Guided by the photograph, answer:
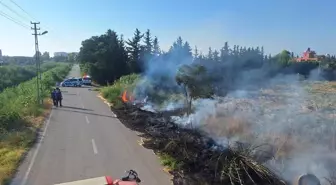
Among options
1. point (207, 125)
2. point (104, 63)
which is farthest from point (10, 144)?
point (104, 63)

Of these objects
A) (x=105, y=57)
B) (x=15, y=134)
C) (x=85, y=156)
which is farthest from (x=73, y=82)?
(x=85, y=156)

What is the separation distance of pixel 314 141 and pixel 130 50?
43.7 m

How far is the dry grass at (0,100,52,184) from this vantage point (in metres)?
10.8

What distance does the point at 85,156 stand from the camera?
502 inches

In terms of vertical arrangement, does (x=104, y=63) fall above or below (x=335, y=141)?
above

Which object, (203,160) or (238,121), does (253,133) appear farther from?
(203,160)

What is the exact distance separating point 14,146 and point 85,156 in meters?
3.41

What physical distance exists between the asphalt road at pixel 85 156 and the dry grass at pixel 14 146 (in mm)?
288

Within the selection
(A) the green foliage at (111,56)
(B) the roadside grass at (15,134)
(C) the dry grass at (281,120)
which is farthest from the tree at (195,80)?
(A) the green foliage at (111,56)

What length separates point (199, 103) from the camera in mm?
20188

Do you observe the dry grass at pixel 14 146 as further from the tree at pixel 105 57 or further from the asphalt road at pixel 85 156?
the tree at pixel 105 57

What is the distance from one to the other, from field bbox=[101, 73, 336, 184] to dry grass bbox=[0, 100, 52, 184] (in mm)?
4968

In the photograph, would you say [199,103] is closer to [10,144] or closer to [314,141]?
[314,141]

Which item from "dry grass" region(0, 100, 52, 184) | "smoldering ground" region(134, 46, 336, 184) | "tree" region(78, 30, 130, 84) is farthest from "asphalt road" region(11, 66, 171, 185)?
"tree" region(78, 30, 130, 84)
